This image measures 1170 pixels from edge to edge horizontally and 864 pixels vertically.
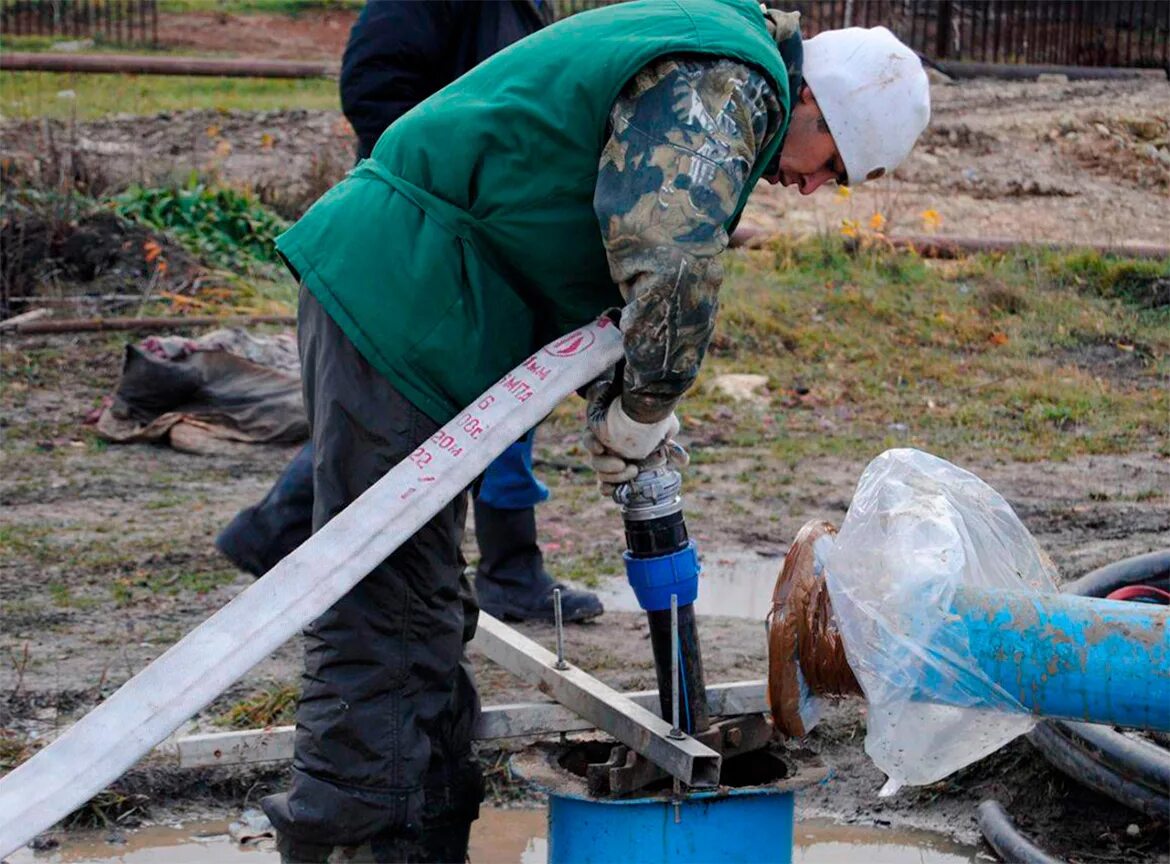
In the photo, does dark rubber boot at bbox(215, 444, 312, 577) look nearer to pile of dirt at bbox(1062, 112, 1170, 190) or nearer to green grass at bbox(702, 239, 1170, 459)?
green grass at bbox(702, 239, 1170, 459)

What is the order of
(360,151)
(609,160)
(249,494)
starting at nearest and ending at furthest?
(609,160) → (360,151) → (249,494)

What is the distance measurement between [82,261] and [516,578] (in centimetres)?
517

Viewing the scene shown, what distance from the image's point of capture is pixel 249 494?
19.9ft

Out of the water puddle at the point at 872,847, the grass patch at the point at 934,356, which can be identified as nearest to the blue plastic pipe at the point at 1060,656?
the water puddle at the point at 872,847

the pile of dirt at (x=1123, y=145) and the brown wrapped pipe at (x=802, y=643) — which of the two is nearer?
the brown wrapped pipe at (x=802, y=643)

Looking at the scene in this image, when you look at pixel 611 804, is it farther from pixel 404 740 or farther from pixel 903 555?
pixel 903 555

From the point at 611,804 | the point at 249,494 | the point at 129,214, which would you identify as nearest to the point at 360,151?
the point at 249,494

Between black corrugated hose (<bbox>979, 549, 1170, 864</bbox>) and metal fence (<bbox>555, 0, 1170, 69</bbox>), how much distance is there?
13.6 metres

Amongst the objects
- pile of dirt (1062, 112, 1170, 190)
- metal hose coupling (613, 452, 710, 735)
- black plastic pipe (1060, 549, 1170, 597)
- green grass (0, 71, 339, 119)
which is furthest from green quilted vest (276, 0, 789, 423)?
green grass (0, 71, 339, 119)

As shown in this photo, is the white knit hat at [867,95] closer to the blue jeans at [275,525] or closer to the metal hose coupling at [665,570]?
the metal hose coupling at [665,570]

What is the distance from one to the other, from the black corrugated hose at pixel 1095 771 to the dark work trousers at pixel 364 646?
133 cm

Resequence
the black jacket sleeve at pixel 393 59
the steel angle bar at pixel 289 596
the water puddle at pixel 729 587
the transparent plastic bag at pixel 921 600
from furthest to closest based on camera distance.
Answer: the water puddle at pixel 729 587 < the black jacket sleeve at pixel 393 59 < the transparent plastic bag at pixel 921 600 < the steel angle bar at pixel 289 596

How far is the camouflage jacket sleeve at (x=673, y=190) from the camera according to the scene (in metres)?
2.59

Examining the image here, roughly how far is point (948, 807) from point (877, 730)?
1260 mm
